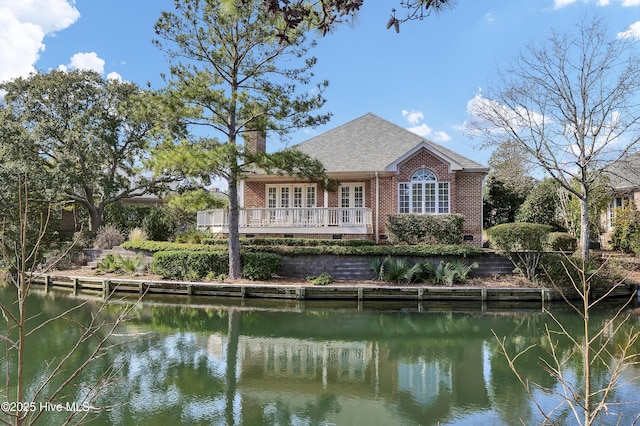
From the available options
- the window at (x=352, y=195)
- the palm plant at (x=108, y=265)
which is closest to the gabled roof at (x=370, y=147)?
the window at (x=352, y=195)

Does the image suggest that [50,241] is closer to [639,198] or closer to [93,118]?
[93,118]

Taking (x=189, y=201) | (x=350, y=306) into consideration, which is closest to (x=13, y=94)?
(x=189, y=201)

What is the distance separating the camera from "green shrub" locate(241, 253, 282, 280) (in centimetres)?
1727

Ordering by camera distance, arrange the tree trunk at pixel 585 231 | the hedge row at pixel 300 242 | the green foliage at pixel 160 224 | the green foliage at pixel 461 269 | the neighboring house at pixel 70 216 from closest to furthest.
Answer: the green foliage at pixel 461 269 < the tree trunk at pixel 585 231 < the hedge row at pixel 300 242 < the neighboring house at pixel 70 216 < the green foliage at pixel 160 224

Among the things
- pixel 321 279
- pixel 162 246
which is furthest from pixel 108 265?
pixel 321 279

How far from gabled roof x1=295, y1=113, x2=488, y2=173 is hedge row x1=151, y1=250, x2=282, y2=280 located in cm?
625

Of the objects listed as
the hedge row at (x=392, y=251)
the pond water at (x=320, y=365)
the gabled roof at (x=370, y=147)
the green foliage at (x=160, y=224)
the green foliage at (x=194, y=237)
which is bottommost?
the pond water at (x=320, y=365)

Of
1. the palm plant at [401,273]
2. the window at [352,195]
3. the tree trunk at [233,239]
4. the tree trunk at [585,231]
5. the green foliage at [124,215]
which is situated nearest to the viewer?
the palm plant at [401,273]

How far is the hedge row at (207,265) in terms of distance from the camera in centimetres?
1733

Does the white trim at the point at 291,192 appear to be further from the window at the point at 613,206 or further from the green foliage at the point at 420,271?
the window at the point at 613,206

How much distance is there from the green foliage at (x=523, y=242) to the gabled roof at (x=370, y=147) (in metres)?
4.73

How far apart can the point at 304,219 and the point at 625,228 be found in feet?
49.1

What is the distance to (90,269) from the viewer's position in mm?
20500

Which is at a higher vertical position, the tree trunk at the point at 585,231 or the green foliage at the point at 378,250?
the tree trunk at the point at 585,231
